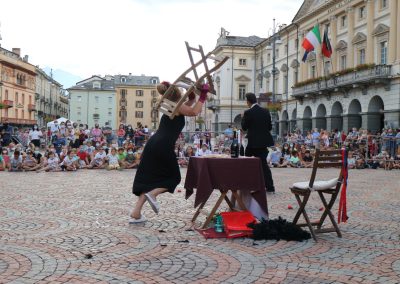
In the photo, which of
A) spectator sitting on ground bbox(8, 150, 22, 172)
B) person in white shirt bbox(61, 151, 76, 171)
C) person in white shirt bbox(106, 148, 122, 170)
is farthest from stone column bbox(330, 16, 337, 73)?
spectator sitting on ground bbox(8, 150, 22, 172)

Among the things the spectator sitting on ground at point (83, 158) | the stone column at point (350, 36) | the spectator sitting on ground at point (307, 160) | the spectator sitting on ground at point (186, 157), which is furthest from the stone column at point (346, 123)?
the spectator sitting on ground at point (83, 158)

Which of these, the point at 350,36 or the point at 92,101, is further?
the point at 92,101

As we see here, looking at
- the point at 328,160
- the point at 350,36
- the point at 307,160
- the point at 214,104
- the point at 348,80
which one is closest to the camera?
the point at 328,160

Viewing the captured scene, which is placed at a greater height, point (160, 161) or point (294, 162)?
point (160, 161)

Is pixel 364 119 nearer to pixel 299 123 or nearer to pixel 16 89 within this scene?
pixel 299 123

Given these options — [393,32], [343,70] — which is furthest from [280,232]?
[343,70]

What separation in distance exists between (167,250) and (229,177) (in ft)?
5.23

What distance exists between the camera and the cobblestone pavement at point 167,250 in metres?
4.66

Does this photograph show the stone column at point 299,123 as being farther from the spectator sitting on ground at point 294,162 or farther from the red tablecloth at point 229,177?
the red tablecloth at point 229,177

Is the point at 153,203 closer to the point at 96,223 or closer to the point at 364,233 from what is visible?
the point at 96,223

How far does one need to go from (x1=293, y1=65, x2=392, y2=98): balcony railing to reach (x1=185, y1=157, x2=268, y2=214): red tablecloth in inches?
1326


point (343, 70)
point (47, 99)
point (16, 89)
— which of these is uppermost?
point (47, 99)

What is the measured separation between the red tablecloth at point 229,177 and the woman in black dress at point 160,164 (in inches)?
20.1

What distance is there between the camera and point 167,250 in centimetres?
564
